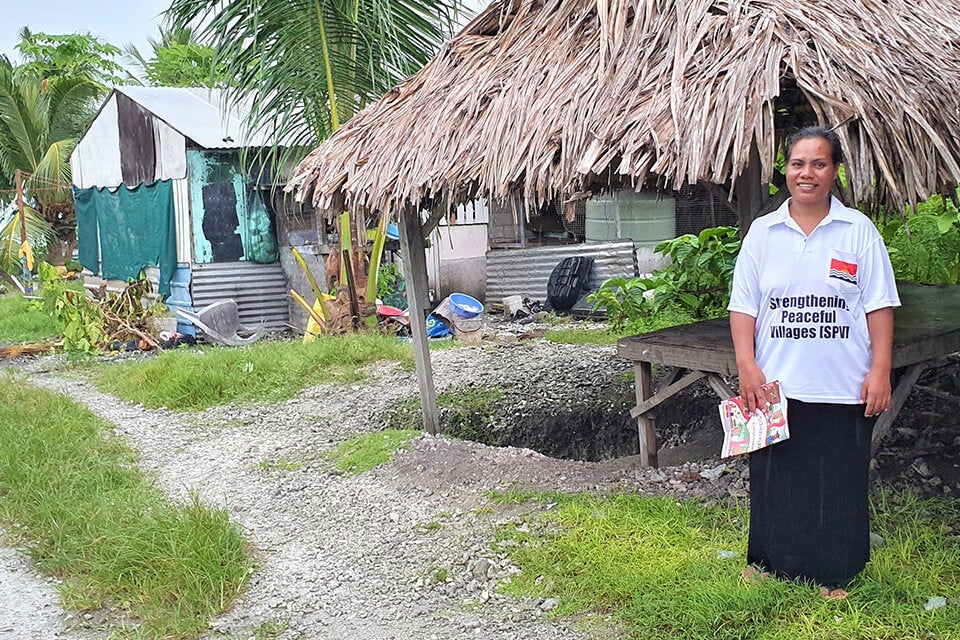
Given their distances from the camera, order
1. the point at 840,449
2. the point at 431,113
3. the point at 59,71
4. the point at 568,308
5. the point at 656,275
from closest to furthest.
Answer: the point at 840,449
the point at 431,113
the point at 656,275
the point at 568,308
the point at 59,71

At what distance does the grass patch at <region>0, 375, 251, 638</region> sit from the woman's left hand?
2.71 m

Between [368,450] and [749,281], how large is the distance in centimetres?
315

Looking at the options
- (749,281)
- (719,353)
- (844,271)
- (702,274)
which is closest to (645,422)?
(719,353)

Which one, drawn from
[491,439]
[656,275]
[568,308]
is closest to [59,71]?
[568,308]

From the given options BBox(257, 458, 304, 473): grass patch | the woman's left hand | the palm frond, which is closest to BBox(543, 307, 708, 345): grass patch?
BBox(257, 458, 304, 473): grass patch

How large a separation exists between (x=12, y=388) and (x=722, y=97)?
671 centimetres

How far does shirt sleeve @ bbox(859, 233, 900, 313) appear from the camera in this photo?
10.2ft

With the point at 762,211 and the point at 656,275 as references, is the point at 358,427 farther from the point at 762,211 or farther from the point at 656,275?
the point at 656,275

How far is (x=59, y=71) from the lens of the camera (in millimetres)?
22031

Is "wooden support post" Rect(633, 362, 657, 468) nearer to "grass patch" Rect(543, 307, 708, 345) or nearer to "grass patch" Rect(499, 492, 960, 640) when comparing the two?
"grass patch" Rect(499, 492, 960, 640)

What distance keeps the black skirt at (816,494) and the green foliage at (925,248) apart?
4.87 metres

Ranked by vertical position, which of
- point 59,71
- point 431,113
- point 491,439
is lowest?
point 491,439

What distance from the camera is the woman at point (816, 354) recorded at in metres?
3.14

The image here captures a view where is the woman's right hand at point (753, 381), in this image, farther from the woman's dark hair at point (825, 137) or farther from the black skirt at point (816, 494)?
the woman's dark hair at point (825, 137)
